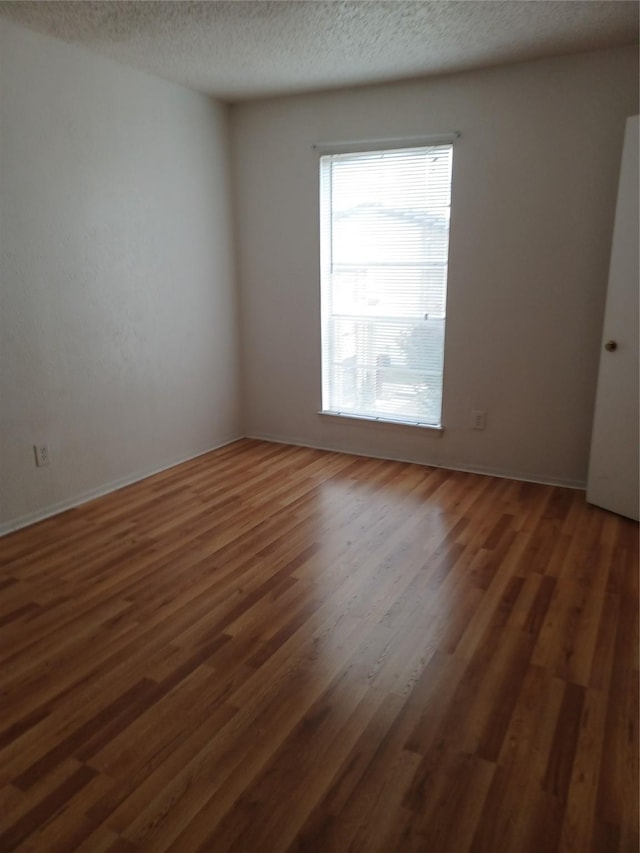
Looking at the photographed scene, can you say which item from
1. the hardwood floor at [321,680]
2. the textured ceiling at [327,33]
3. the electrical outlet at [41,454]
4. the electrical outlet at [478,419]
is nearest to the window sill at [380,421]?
the electrical outlet at [478,419]

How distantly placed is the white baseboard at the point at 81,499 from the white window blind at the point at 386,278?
1.42 metres

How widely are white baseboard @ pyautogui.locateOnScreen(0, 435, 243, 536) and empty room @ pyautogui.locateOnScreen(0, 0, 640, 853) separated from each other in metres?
0.02

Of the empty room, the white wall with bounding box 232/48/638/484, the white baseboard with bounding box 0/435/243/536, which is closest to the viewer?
the empty room

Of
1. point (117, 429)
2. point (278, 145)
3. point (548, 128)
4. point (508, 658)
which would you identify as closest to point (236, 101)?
point (278, 145)

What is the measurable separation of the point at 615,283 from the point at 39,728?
10.8 feet

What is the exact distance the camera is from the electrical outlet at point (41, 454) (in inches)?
131

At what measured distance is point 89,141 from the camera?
3391mm

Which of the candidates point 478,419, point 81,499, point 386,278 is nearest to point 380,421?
point 478,419

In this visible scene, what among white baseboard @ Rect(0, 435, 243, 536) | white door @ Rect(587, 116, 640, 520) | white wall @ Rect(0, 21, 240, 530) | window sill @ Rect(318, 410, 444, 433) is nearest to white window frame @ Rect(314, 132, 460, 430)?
window sill @ Rect(318, 410, 444, 433)

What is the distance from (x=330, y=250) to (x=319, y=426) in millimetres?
1355

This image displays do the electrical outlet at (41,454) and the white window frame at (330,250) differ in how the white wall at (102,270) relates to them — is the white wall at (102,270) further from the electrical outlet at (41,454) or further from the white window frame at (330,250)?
the white window frame at (330,250)

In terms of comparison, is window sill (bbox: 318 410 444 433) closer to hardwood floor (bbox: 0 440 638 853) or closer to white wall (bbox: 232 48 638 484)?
white wall (bbox: 232 48 638 484)

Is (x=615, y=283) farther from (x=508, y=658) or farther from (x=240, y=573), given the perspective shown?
(x=240, y=573)

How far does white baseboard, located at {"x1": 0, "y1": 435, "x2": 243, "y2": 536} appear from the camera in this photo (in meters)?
3.25
